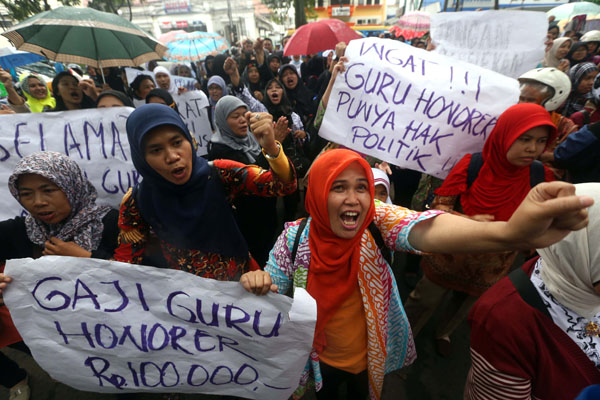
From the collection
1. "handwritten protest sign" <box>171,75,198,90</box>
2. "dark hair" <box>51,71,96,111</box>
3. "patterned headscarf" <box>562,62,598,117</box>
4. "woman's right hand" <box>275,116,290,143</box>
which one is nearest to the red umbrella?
"handwritten protest sign" <box>171,75,198,90</box>

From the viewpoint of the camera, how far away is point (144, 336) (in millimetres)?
1347

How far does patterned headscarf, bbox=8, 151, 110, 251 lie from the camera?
152 cm

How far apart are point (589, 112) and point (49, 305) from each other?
4.59 m

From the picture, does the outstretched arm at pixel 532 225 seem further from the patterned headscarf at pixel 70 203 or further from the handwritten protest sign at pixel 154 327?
the patterned headscarf at pixel 70 203

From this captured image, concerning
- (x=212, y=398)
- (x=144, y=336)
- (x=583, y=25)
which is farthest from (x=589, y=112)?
(x=583, y=25)

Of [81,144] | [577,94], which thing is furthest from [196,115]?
[577,94]

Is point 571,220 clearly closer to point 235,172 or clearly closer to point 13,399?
point 235,172

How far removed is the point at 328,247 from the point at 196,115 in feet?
11.2

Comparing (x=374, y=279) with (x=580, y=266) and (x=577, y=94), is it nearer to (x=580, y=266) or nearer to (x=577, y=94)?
(x=580, y=266)

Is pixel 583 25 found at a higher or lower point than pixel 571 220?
higher

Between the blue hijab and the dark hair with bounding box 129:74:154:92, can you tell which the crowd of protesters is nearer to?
the blue hijab

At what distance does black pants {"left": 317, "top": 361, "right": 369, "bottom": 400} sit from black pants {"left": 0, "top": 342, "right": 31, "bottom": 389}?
228 cm

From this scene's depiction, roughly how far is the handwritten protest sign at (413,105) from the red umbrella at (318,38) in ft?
10.1

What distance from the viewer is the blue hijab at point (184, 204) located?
1.48 m
